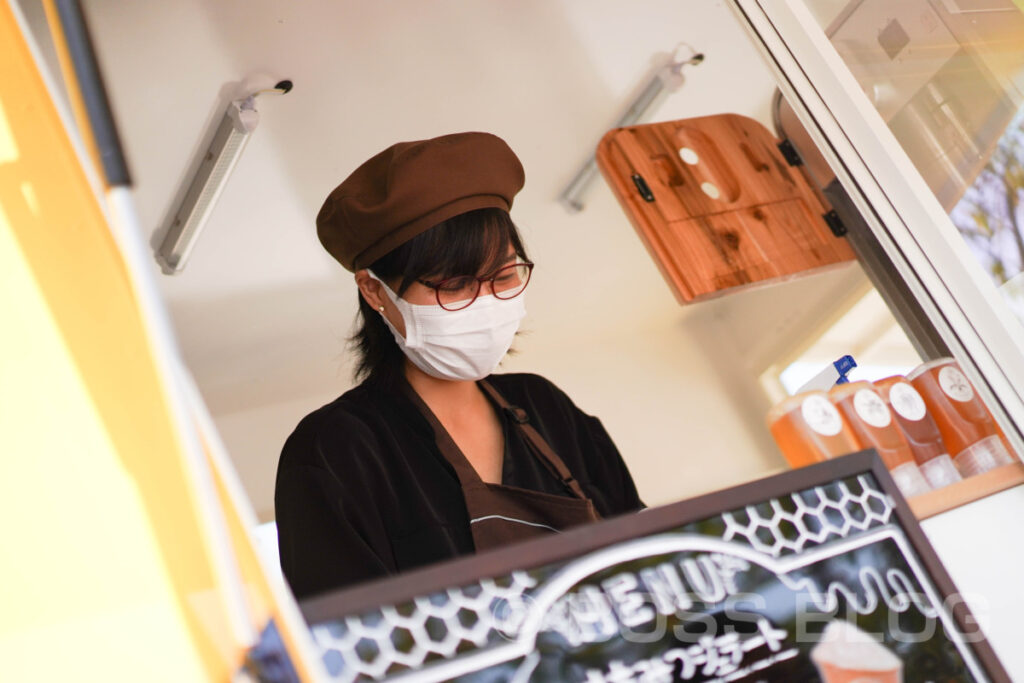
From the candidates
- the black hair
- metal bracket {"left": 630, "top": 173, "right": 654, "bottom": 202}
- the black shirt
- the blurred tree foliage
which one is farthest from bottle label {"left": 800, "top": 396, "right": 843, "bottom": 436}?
metal bracket {"left": 630, "top": 173, "right": 654, "bottom": 202}

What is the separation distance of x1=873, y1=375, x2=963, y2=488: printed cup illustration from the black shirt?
0.52m

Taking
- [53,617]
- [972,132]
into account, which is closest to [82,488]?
[53,617]

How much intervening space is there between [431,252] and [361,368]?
A: 1.14 feet

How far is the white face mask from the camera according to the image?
1.53 metres

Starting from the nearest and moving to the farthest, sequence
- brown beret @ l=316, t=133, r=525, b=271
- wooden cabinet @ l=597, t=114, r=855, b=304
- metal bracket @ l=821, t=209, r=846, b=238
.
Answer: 1. brown beret @ l=316, t=133, r=525, b=271
2. wooden cabinet @ l=597, t=114, r=855, b=304
3. metal bracket @ l=821, t=209, r=846, b=238

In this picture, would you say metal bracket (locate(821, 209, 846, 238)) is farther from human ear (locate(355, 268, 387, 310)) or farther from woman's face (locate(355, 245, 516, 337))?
human ear (locate(355, 268, 387, 310))

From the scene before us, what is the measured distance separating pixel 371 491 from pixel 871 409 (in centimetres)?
A: 76

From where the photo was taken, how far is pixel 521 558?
82 cm

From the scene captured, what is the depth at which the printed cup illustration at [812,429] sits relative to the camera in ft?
4.41

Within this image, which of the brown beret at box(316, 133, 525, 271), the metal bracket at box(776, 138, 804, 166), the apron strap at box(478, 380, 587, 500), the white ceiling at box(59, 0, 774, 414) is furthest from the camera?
the white ceiling at box(59, 0, 774, 414)

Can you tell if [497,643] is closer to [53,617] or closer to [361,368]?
[53,617]

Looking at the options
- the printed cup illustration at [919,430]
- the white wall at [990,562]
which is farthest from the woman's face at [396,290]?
the white wall at [990,562]

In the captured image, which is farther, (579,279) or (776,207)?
(579,279)

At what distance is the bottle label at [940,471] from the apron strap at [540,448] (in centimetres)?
53
